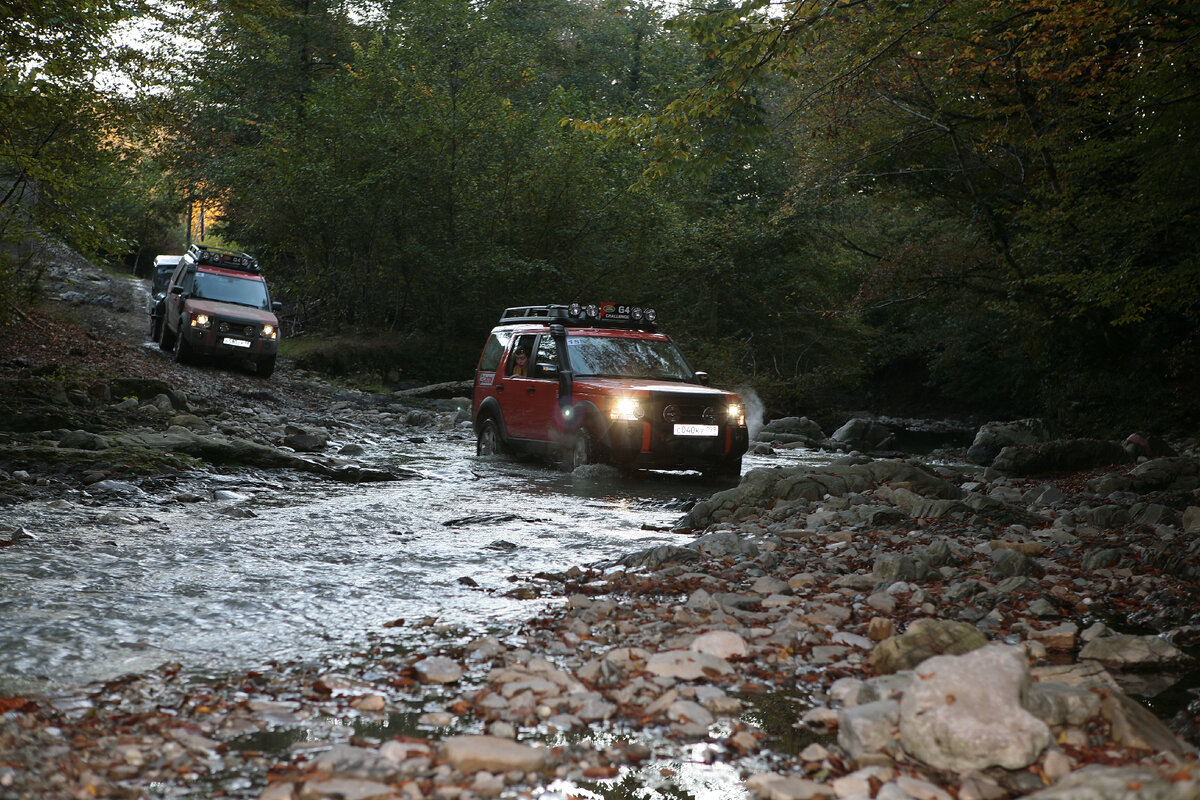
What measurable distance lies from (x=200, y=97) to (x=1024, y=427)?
27.9 metres

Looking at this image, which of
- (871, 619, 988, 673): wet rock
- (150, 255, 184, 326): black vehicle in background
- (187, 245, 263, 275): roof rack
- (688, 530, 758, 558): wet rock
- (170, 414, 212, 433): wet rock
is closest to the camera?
(871, 619, 988, 673): wet rock

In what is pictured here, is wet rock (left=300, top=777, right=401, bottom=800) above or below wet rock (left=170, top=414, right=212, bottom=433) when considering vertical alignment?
above

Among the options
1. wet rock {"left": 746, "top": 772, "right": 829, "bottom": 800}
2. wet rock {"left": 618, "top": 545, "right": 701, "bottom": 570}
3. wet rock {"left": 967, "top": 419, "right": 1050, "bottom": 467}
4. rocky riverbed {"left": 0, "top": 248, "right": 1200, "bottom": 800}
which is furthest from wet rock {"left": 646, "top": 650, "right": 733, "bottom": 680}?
wet rock {"left": 967, "top": 419, "right": 1050, "bottom": 467}

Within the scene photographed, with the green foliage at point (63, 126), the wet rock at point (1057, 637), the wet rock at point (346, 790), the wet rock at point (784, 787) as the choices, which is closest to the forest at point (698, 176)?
the green foliage at point (63, 126)

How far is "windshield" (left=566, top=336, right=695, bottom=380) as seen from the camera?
1207 cm

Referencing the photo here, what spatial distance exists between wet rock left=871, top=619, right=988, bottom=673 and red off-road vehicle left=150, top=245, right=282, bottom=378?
20.1 meters

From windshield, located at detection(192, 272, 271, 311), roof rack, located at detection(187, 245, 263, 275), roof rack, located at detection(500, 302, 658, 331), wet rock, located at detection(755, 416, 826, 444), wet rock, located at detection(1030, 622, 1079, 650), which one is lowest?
wet rock, located at detection(755, 416, 826, 444)

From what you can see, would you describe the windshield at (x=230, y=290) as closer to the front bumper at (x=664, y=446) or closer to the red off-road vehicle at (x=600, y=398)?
the red off-road vehicle at (x=600, y=398)

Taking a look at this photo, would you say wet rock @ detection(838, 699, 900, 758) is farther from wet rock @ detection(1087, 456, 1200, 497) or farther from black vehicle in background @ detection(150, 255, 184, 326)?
black vehicle in background @ detection(150, 255, 184, 326)

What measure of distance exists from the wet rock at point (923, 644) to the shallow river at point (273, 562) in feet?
6.21

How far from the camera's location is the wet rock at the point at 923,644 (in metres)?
4.15

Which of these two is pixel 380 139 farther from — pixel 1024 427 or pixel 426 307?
pixel 1024 427

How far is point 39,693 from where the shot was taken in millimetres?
3590

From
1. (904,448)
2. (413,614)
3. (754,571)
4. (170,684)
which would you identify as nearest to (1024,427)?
(904,448)
